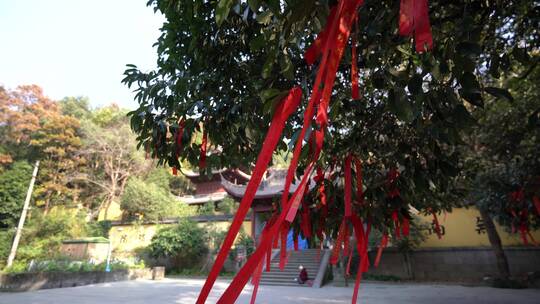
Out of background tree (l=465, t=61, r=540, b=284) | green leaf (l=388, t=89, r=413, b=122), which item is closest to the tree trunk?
background tree (l=465, t=61, r=540, b=284)

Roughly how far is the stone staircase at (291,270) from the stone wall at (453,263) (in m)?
2.29

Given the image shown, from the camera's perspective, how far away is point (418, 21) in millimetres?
728

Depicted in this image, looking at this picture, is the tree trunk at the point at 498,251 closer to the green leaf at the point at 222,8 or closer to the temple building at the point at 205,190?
the green leaf at the point at 222,8

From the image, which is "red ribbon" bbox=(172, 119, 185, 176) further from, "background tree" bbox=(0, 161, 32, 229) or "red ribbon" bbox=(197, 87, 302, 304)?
"background tree" bbox=(0, 161, 32, 229)

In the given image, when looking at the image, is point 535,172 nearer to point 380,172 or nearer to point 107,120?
point 380,172

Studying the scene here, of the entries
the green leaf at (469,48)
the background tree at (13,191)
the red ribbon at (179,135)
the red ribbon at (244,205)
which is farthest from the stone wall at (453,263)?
the background tree at (13,191)

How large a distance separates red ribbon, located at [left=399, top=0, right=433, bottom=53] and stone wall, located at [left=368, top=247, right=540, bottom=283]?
13.2 meters

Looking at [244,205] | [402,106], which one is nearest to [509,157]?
[402,106]

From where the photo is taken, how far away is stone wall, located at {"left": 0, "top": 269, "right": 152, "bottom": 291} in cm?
1007

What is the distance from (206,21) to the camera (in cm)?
246

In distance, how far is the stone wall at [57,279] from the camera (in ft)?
33.0

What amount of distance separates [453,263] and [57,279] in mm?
13121

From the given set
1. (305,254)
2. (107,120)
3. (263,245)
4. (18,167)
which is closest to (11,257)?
(18,167)

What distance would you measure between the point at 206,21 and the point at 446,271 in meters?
13.0
